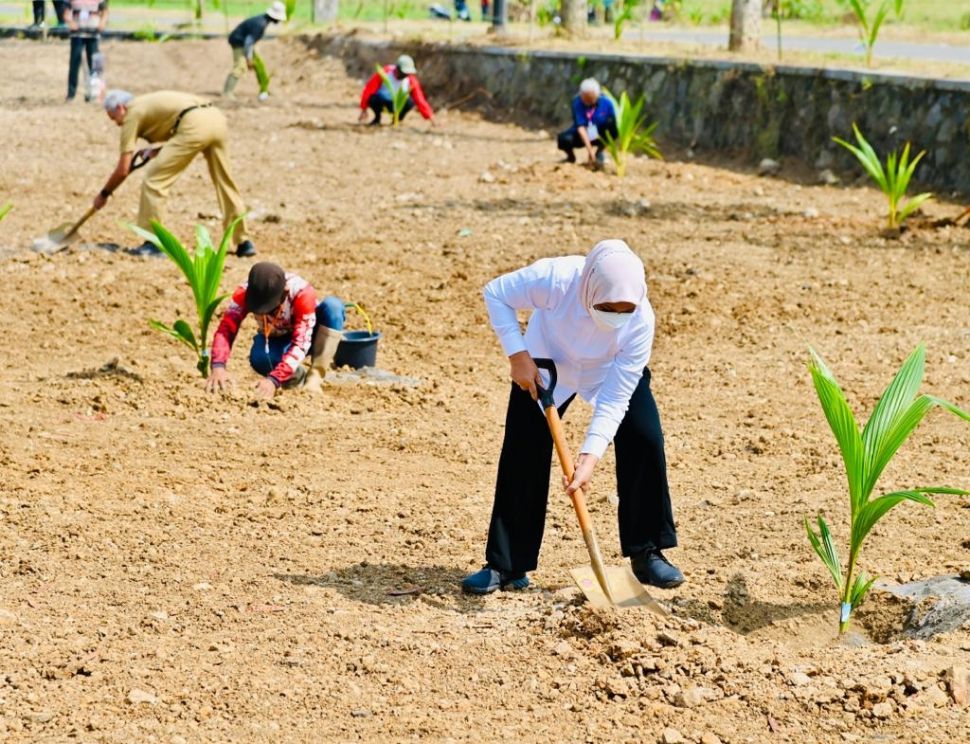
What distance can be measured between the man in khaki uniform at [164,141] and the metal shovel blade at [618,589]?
17.8ft

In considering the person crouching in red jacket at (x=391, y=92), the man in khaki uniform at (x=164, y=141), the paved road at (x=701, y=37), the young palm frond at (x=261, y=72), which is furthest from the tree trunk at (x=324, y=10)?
the man in khaki uniform at (x=164, y=141)

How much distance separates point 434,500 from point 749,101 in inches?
372

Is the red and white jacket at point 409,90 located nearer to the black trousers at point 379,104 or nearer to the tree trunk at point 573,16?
the black trousers at point 379,104

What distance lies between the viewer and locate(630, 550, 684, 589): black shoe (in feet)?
14.9

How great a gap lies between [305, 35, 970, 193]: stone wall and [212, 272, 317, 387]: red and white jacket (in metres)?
7.21

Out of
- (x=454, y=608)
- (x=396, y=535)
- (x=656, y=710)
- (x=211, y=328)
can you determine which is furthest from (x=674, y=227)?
(x=656, y=710)

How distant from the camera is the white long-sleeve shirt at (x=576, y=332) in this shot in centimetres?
408

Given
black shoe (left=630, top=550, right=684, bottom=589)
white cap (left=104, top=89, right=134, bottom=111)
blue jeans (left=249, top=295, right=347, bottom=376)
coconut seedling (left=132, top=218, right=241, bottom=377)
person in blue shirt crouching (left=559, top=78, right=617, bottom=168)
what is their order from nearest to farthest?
1. black shoe (left=630, top=550, right=684, bottom=589)
2. blue jeans (left=249, top=295, right=347, bottom=376)
3. coconut seedling (left=132, top=218, right=241, bottom=377)
4. white cap (left=104, top=89, right=134, bottom=111)
5. person in blue shirt crouching (left=559, top=78, right=617, bottom=168)

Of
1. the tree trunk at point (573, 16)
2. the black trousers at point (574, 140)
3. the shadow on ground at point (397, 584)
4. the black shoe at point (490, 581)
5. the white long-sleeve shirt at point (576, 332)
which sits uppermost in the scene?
the tree trunk at point (573, 16)

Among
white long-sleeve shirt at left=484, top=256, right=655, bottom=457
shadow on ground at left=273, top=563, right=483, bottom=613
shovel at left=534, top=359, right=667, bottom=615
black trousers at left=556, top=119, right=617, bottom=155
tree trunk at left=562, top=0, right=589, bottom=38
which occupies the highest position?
tree trunk at left=562, top=0, right=589, bottom=38

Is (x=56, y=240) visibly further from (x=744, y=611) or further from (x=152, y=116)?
(x=744, y=611)

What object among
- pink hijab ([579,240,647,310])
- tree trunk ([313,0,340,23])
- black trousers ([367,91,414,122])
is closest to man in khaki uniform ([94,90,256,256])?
pink hijab ([579,240,647,310])

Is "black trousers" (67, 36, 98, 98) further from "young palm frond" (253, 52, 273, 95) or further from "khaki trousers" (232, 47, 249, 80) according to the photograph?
"young palm frond" (253, 52, 273, 95)

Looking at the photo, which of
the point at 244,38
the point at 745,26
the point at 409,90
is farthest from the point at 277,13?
the point at 745,26
